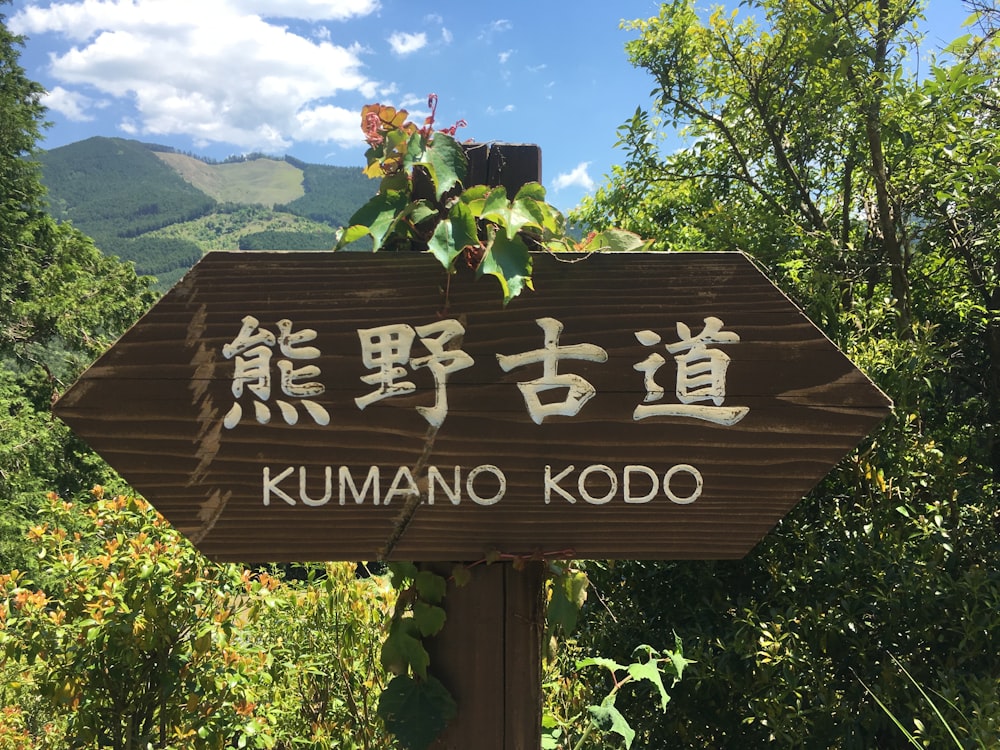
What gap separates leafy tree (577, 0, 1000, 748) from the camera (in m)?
1.61

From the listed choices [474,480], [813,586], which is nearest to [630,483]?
[474,480]

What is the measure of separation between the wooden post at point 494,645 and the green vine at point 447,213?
97mm

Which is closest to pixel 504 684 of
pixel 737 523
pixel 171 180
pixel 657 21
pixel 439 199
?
pixel 737 523

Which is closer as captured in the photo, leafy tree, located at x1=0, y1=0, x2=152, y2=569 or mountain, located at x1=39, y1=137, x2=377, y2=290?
leafy tree, located at x1=0, y1=0, x2=152, y2=569

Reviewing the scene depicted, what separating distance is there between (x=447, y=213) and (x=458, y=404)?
0.28 metres

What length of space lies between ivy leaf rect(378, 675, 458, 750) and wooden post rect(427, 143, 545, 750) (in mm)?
28

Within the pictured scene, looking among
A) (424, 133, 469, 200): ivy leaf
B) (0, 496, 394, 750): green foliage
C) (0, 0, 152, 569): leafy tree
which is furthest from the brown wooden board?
(0, 0, 152, 569): leafy tree

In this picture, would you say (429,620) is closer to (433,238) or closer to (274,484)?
(274,484)

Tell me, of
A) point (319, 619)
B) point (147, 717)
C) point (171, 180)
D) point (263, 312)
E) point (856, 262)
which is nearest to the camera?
point (263, 312)

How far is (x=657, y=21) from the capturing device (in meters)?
3.14

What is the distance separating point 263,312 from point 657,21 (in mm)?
2966

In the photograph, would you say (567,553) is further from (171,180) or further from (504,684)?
(171,180)

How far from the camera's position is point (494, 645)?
102cm

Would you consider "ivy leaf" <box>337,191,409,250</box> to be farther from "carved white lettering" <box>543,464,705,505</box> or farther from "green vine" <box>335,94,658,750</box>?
"carved white lettering" <box>543,464,705,505</box>
